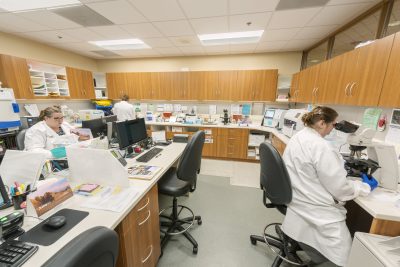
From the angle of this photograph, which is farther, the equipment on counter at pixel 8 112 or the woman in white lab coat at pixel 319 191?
the equipment on counter at pixel 8 112

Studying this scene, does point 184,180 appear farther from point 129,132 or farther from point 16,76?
point 16,76

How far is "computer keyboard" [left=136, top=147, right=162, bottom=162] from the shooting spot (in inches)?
71.3

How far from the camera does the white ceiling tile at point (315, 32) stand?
2688 millimetres

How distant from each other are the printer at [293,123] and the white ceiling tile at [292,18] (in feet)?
4.49

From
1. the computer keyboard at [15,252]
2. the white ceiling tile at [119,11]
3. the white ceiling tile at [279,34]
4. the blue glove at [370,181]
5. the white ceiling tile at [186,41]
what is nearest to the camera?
the computer keyboard at [15,252]

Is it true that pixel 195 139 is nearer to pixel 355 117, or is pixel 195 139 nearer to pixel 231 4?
pixel 231 4

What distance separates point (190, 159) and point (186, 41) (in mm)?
2812

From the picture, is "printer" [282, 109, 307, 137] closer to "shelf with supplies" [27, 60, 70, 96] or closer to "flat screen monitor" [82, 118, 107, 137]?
"flat screen monitor" [82, 118, 107, 137]

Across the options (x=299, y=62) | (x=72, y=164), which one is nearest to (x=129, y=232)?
(x=72, y=164)

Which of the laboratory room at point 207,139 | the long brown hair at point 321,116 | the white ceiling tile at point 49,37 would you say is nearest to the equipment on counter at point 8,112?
the laboratory room at point 207,139

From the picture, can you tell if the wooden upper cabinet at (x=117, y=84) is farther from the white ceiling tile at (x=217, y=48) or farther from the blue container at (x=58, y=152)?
the blue container at (x=58, y=152)

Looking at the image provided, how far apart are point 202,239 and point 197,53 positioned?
4055 millimetres

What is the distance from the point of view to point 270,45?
356cm

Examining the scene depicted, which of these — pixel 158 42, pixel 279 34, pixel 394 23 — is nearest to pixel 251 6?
pixel 279 34
